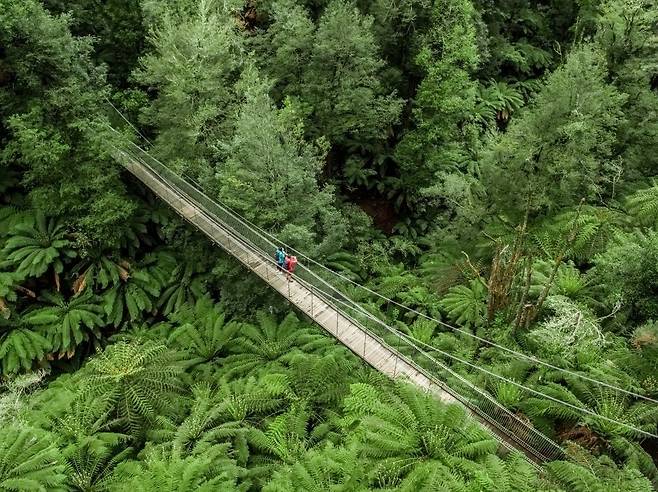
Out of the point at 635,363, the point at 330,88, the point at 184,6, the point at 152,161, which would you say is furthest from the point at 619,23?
the point at 152,161

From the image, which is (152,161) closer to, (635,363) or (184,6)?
(184,6)

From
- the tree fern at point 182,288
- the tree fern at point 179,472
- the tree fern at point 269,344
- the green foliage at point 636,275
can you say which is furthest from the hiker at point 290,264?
the green foliage at point 636,275

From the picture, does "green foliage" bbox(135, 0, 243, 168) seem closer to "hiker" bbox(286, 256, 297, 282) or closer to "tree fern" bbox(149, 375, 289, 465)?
"hiker" bbox(286, 256, 297, 282)

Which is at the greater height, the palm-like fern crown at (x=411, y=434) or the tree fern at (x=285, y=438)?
the palm-like fern crown at (x=411, y=434)

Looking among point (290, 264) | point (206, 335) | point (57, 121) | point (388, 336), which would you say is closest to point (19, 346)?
point (206, 335)

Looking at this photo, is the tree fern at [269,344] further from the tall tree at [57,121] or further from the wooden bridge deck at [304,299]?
the tall tree at [57,121]

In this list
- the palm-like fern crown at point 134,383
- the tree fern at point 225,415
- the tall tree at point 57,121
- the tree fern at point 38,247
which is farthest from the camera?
the tree fern at point 38,247

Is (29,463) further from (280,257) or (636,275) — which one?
(636,275)

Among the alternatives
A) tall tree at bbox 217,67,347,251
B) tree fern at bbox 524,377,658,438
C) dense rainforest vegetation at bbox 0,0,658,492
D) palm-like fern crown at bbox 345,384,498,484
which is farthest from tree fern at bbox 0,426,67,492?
tree fern at bbox 524,377,658,438
